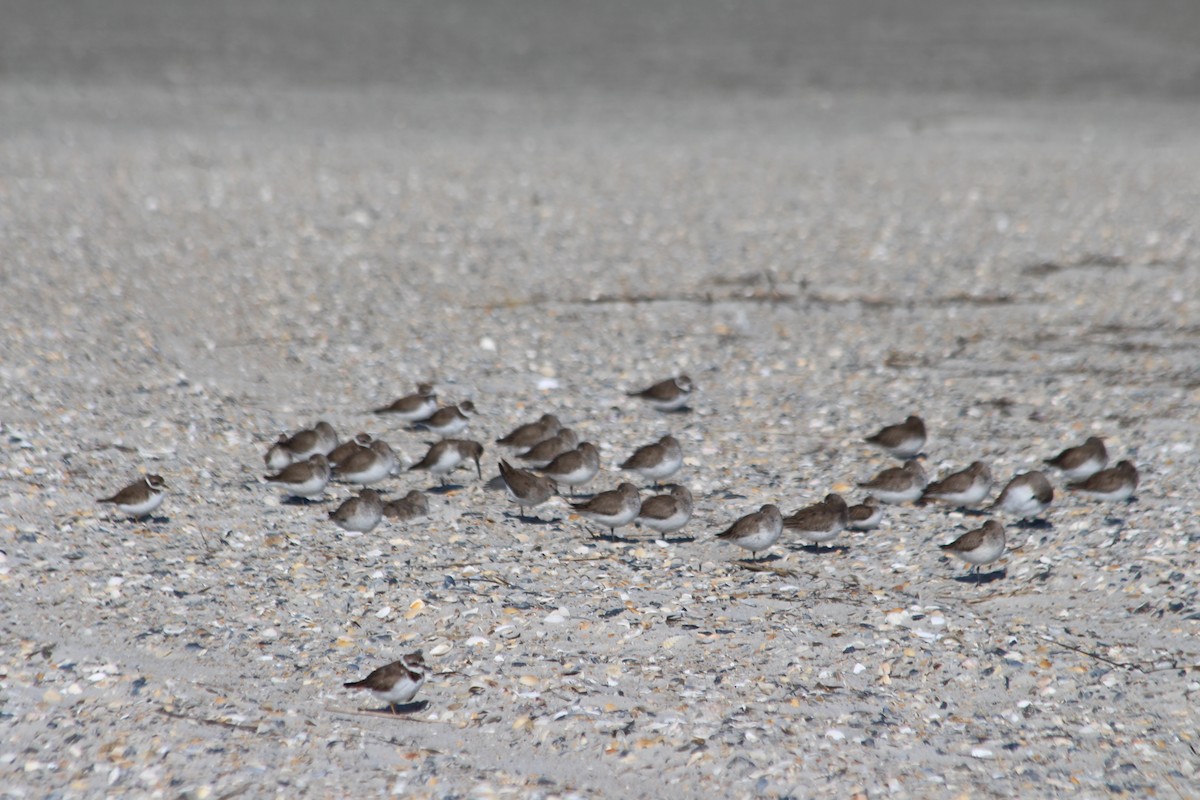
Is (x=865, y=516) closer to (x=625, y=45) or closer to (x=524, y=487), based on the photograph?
(x=524, y=487)

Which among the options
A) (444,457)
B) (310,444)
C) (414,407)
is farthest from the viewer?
(414,407)

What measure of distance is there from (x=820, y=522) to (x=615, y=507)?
1447 millimetres

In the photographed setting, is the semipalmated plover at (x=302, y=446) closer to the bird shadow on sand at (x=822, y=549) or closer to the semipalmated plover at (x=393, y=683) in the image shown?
the semipalmated plover at (x=393, y=683)

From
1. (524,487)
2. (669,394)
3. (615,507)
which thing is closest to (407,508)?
Result: (524,487)

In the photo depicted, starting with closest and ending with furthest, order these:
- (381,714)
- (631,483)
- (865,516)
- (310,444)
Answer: (381,714) → (865,516) → (631,483) → (310,444)

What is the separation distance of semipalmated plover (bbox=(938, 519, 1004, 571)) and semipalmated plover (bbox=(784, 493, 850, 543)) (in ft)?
2.48

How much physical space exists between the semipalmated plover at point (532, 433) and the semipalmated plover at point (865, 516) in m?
2.73

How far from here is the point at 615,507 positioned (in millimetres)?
9547

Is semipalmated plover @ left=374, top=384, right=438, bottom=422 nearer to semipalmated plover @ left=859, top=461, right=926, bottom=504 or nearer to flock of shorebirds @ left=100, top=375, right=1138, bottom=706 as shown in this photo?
flock of shorebirds @ left=100, top=375, right=1138, bottom=706

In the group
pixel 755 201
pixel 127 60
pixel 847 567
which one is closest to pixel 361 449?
pixel 847 567

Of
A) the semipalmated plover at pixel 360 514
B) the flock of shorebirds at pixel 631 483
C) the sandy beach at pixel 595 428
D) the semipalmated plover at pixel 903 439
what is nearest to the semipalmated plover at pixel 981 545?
the flock of shorebirds at pixel 631 483

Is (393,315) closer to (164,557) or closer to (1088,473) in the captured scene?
(164,557)

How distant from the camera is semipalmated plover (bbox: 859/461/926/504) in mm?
10188

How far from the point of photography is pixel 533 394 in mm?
12898
